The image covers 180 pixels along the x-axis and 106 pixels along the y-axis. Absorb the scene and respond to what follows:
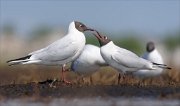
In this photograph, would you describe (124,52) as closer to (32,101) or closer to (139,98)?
(139,98)

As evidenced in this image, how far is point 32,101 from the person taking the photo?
1209 centimetres

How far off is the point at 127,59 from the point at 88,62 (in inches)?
72.9

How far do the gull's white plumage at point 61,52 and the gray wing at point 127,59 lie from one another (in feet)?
2.55

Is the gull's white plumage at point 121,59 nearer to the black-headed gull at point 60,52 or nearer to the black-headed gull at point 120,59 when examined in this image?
the black-headed gull at point 120,59

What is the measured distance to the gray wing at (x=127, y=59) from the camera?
15.1 meters

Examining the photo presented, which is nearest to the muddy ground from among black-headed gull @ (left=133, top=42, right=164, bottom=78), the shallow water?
the shallow water

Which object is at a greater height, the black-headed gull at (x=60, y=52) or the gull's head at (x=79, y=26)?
the gull's head at (x=79, y=26)

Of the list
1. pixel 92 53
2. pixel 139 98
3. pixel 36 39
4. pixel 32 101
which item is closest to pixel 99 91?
pixel 139 98

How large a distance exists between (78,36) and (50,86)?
4.37 feet

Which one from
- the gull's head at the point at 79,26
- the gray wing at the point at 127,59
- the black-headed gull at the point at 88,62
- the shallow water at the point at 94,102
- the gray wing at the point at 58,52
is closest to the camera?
the shallow water at the point at 94,102

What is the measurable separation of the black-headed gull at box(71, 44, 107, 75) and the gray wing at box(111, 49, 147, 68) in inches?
58.9

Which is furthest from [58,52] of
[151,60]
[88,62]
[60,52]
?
[151,60]

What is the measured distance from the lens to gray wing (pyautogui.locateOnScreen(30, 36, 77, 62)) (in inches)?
578

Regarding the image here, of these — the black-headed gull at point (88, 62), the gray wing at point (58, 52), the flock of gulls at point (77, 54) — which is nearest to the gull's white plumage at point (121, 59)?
the flock of gulls at point (77, 54)
